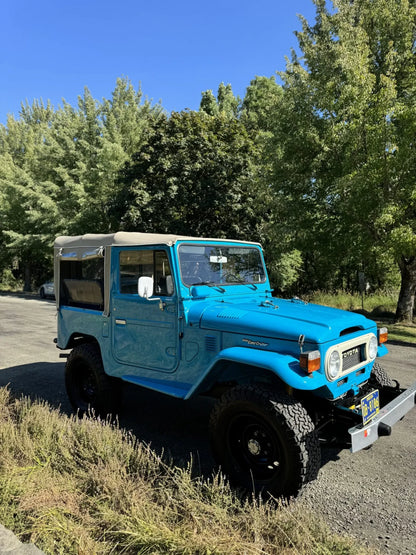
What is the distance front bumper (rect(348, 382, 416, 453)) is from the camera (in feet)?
10.2

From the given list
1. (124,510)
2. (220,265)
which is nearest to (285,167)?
(220,265)

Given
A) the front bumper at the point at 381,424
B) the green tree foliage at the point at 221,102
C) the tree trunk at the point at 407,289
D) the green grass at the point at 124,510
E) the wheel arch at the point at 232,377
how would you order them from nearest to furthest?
the green grass at the point at 124,510 → the front bumper at the point at 381,424 → the wheel arch at the point at 232,377 → the tree trunk at the point at 407,289 → the green tree foliage at the point at 221,102

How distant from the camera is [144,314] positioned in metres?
4.29

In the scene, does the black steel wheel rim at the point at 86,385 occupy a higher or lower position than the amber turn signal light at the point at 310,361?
lower

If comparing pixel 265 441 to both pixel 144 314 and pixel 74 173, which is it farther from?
pixel 74 173

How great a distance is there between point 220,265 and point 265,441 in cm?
Answer: 192

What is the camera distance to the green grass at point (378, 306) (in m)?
11.6

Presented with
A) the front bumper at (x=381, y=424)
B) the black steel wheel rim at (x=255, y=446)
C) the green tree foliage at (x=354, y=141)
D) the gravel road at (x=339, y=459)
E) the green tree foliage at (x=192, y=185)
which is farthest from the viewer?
the green tree foliage at (x=192, y=185)

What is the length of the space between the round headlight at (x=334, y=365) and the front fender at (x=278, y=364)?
0.31ft

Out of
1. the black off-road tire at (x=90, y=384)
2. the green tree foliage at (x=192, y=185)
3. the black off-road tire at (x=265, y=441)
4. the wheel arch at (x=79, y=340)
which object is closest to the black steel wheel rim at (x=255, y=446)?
the black off-road tire at (x=265, y=441)

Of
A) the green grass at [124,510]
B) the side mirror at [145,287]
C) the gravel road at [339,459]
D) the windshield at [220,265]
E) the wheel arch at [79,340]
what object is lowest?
the gravel road at [339,459]

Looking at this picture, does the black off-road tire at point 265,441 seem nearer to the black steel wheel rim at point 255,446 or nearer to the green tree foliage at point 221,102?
the black steel wheel rim at point 255,446

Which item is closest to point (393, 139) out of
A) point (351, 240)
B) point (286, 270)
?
point (351, 240)

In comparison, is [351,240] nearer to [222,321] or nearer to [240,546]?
[222,321]
